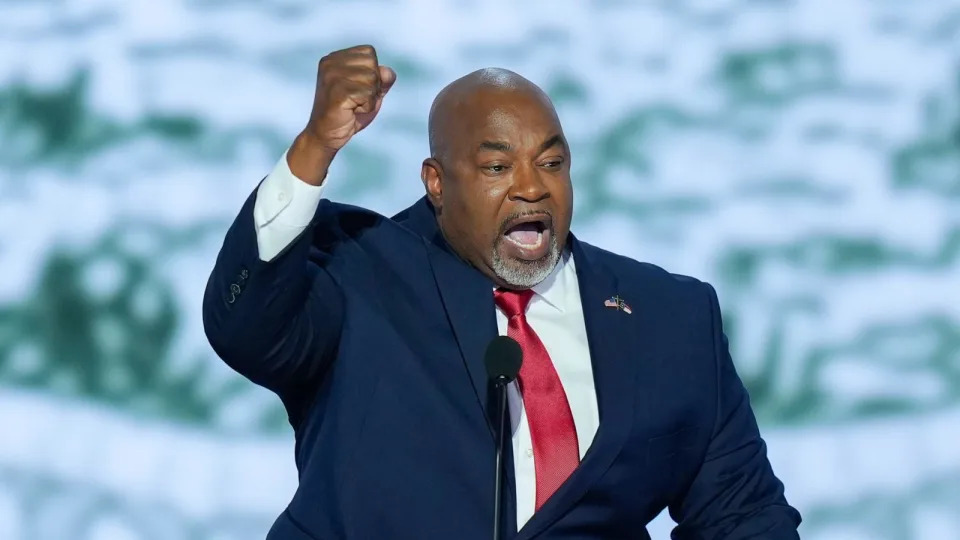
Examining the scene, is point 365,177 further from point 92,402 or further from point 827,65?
point 827,65

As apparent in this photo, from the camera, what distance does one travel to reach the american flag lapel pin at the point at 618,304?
2096 mm

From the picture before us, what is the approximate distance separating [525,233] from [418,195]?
793 mm

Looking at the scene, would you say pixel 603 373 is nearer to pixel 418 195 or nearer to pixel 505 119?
pixel 505 119

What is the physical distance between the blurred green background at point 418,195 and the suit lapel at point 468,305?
30.0 inches

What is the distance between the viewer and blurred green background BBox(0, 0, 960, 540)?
2785 mm

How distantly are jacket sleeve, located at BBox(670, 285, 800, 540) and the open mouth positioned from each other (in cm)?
28

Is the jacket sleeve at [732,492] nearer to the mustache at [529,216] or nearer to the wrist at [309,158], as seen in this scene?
the mustache at [529,216]

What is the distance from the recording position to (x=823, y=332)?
283 cm

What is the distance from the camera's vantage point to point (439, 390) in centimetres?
196

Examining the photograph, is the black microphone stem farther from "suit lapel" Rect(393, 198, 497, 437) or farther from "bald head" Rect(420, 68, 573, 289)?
"bald head" Rect(420, 68, 573, 289)

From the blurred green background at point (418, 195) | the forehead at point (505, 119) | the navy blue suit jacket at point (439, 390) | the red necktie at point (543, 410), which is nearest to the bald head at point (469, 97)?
the forehead at point (505, 119)

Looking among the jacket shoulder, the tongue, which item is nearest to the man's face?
the tongue

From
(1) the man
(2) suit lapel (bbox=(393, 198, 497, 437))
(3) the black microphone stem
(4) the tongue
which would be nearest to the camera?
(3) the black microphone stem

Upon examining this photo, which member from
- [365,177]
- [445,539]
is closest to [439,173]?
[445,539]
